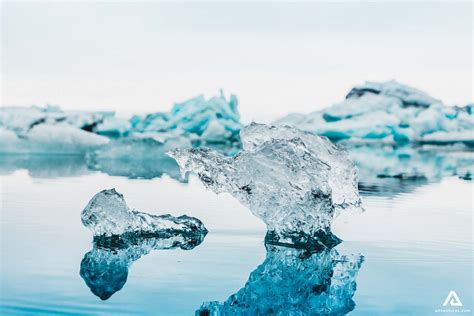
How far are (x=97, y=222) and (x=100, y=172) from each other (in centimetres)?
851

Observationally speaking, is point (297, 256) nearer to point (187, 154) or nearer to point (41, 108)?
point (187, 154)

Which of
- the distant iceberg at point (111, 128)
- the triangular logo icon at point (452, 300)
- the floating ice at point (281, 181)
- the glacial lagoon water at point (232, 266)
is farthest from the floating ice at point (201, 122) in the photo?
the triangular logo icon at point (452, 300)

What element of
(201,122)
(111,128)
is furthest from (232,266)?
(201,122)

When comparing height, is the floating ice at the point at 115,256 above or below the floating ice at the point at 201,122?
below

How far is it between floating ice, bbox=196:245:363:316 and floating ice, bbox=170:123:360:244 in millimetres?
452

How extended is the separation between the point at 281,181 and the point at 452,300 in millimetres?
2235

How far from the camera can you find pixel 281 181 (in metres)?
6.31

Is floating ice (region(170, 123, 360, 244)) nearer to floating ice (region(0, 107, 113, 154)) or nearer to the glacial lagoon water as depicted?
the glacial lagoon water

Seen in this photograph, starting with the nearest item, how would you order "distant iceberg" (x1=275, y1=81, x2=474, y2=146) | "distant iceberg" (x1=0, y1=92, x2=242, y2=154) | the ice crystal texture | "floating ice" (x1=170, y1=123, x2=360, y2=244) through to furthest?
the ice crystal texture < "floating ice" (x1=170, y1=123, x2=360, y2=244) < "distant iceberg" (x1=0, y1=92, x2=242, y2=154) < "distant iceberg" (x1=275, y1=81, x2=474, y2=146)

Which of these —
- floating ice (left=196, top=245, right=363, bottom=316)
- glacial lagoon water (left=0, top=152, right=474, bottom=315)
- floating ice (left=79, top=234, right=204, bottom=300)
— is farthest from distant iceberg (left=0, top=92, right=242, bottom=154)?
floating ice (left=196, top=245, right=363, bottom=316)

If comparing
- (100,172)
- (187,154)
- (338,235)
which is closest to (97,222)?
(187,154)

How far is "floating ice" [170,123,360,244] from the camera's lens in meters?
6.25

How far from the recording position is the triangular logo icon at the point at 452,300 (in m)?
4.32

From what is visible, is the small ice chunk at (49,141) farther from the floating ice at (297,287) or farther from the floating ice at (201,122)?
the floating ice at (297,287)
